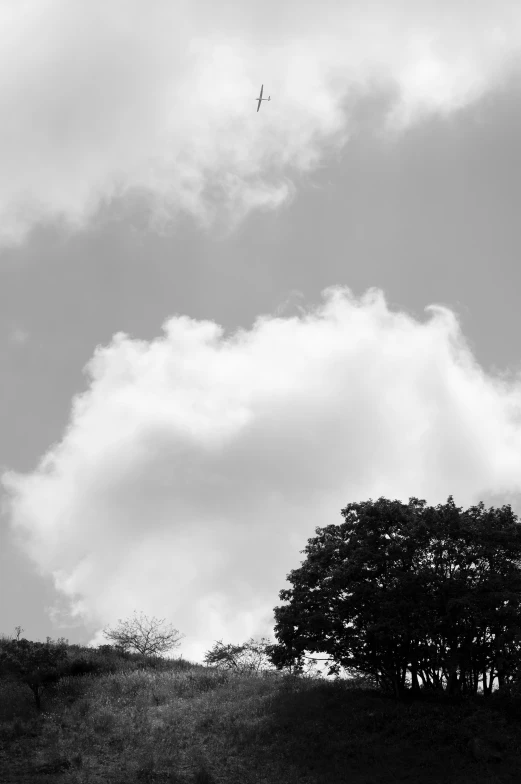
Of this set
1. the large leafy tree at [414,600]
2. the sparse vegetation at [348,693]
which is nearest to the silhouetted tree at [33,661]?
the sparse vegetation at [348,693]

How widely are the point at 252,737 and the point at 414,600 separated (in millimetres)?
11029

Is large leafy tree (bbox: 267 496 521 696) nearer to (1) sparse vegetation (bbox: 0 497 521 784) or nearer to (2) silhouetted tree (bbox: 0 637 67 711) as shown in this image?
(1) sparse vegetation (bbox: 0 497 521 784)

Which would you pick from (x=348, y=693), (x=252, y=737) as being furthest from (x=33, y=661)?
(x=348, y=693)

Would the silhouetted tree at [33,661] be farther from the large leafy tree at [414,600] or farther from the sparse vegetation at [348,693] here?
the large leafy tree at [414,600]

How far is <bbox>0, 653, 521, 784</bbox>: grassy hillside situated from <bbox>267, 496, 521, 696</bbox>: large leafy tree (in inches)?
83.4

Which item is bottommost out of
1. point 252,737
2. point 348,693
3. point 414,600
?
point 252,737

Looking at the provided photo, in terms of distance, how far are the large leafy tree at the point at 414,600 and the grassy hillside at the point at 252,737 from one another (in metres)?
2.12

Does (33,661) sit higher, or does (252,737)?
(33,661)

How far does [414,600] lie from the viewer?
3719 centimetres

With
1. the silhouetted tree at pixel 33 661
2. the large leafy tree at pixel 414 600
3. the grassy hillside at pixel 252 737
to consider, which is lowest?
the grassy hillside at pixel 252 737

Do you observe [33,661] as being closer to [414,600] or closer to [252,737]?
[252,737]

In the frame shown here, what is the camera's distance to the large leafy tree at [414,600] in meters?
36.2

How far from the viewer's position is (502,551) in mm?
38812

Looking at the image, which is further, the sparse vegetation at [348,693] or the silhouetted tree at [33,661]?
the silhouetted tree at [33,661]
